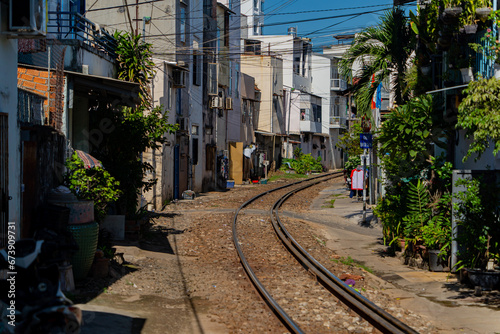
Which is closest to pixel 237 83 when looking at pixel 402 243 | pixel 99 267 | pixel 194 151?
pixel 194 151

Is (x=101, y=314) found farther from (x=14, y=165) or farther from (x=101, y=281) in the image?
(x=14, y=165)

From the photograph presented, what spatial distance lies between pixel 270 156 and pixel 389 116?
132ft

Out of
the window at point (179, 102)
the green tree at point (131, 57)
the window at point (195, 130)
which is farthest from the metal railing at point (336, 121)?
the green tree at point (131, 57)

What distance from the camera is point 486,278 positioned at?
10.5m

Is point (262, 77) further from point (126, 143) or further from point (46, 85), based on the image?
point (46, 85)

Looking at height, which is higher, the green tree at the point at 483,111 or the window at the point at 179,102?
the window at the point at 179,102

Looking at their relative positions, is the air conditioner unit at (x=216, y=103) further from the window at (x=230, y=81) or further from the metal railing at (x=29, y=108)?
the metal railing at (x=29, y=108)

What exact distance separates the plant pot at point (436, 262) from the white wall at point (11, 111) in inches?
321

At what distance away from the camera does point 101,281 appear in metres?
10.5

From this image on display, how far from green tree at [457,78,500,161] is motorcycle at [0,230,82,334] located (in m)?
6.63

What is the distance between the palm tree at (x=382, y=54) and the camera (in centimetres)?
1773

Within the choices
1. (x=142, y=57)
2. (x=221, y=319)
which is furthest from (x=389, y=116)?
(x=142, y=57)

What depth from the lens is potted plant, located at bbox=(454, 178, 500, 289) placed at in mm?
11148

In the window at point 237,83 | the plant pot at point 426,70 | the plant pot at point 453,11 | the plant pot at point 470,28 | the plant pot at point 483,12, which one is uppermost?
the window at point 237,83
